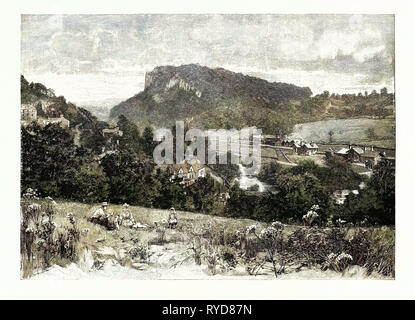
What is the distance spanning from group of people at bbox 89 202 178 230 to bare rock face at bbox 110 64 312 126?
4.61 ft

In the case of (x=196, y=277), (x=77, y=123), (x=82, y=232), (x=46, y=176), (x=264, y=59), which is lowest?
(x=196, y=277)

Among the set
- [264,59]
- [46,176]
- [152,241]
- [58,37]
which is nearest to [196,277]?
[152,241]

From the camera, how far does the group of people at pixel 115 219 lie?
10.8 metres

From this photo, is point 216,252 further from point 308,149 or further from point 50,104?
point 50,104

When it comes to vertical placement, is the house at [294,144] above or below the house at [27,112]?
below

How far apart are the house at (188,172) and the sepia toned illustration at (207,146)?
0.02 metres

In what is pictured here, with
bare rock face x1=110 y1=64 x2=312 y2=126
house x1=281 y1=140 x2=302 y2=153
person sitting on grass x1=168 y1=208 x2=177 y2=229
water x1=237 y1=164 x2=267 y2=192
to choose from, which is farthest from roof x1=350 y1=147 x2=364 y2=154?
person sitting on grass x1=168 y1=208 x2=177 y2=229

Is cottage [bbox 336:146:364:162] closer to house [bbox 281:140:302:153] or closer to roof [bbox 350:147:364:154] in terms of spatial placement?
roof [bbox 350:147:364:154]

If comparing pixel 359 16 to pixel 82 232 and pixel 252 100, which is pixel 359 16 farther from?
pixel 82 232

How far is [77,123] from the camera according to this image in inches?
428

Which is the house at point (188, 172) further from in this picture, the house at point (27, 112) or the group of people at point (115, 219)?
the house at point (27, 112)

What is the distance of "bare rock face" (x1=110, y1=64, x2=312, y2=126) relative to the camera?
1084cm

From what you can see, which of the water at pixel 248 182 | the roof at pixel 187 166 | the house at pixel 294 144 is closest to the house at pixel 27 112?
the roof at pixel 187 166

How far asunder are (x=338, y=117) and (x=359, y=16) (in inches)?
60.7
